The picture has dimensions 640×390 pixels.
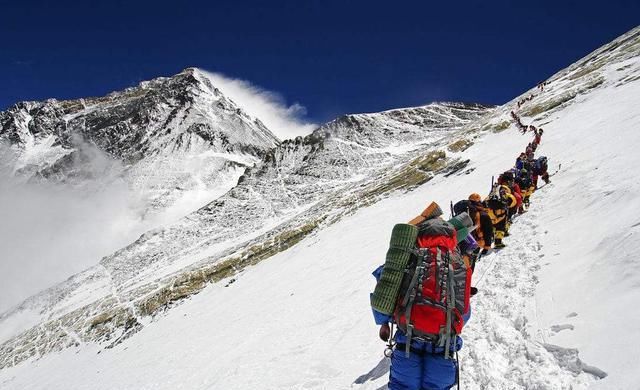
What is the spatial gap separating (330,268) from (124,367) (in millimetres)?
16173

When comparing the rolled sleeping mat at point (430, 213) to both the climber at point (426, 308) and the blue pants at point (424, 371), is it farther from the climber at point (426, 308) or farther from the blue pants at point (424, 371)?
the blue pants at point (424, 371)

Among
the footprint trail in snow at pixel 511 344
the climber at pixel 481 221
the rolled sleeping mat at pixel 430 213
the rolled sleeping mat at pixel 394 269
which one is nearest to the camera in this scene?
the rolled sleeping mat at pixel 394 269

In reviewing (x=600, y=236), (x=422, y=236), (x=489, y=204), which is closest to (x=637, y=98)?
(x=489, y=204)

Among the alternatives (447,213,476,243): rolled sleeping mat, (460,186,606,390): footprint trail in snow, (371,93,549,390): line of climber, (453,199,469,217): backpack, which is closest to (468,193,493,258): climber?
(453,199,469,217): backpack

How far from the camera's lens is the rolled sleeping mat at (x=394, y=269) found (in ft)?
16.0

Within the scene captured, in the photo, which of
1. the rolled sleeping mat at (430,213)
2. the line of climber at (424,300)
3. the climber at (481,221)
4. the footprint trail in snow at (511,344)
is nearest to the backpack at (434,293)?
the line of climber at (424,300)

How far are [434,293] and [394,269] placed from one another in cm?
51

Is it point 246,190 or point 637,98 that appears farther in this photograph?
point 246,190

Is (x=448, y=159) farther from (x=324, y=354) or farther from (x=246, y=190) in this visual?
(x=246, y=190)

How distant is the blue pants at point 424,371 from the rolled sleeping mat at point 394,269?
2.19 feet

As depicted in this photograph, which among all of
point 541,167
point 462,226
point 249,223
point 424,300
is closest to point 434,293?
point 424,300

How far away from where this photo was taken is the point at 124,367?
90.2 feet

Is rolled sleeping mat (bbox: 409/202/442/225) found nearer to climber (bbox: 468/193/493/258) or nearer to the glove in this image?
the glove

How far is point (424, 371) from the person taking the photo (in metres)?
5.04
